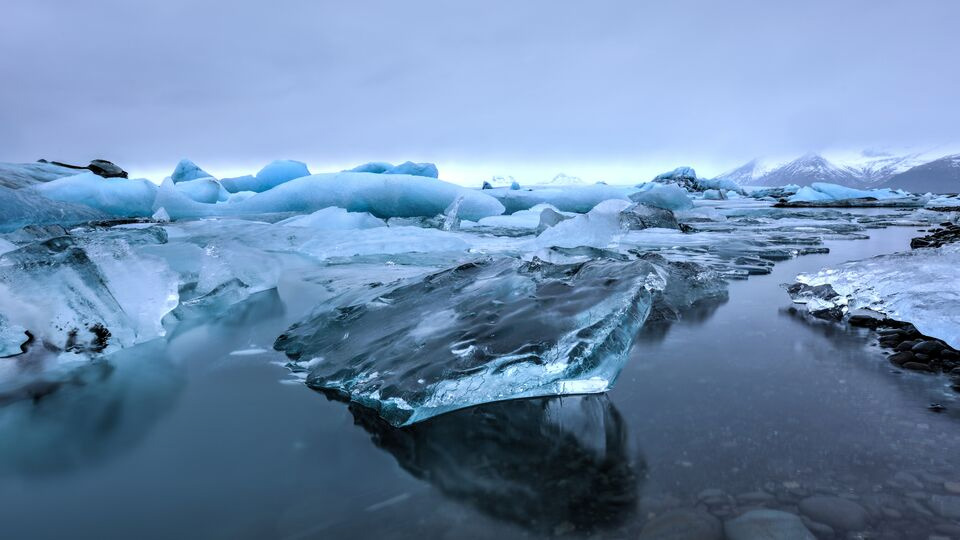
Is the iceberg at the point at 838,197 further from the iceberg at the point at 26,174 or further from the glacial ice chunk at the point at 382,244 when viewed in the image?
the iceberg at the point at 26,174

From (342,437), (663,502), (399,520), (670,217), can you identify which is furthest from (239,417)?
A: (670,217)

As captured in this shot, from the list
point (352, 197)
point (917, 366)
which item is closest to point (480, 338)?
point (917, 366)

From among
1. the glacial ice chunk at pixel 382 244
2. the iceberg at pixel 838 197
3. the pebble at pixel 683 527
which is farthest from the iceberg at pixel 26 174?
the iceberg at pixel 838 197

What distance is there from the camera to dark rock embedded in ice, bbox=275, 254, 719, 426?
1.46 meters

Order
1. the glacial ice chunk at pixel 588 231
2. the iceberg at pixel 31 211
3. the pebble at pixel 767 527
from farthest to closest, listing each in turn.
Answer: the iceberg at pixel 31 211
the glacial ice chunk at pixel 588 231
the pebble at pixel 767 527

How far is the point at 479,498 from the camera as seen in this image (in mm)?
1049

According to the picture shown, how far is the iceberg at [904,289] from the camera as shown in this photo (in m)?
1.84

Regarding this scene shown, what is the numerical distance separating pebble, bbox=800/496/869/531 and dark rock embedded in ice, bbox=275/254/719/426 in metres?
0.59

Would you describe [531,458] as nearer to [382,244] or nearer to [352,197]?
[382,244]

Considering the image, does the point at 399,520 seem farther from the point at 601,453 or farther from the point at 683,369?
the point at 683,369

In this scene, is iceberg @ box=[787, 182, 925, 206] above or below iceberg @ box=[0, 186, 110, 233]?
below

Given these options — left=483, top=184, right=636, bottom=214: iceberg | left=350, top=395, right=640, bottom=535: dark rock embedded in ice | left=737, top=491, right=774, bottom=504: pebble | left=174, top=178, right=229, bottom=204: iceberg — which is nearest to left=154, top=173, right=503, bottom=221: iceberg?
left=174, top=178, right=229, bottom=204: iceberg

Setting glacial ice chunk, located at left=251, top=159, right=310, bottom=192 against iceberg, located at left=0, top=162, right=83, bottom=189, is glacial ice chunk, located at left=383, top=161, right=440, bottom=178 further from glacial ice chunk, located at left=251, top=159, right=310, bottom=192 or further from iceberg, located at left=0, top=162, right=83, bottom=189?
iceberg, located at left=0, top=162, right=83, bottom=189

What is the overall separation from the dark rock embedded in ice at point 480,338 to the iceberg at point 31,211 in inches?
277
